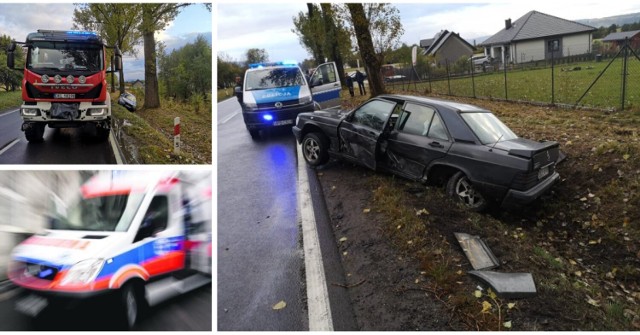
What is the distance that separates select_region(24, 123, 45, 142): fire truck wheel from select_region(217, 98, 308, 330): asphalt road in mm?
1602

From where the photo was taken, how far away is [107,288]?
2.35m

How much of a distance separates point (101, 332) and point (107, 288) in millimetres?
279

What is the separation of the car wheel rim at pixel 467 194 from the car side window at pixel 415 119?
2.76 feet

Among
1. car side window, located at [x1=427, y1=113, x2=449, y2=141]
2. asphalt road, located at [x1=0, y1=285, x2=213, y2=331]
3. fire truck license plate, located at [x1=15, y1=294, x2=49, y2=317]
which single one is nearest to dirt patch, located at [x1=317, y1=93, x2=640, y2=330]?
car side window, located at [x1=427, y1=113, x2=449, y2=141]

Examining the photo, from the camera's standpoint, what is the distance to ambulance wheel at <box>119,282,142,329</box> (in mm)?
2408

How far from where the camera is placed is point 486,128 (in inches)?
226

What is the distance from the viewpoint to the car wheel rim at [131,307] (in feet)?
7.97

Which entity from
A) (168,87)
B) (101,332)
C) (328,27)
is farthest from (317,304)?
(328,27)

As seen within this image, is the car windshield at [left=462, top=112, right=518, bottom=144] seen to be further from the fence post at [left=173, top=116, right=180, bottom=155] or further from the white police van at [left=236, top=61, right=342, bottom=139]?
the white police van at [left=236, top=61, right=342, bottom=139]

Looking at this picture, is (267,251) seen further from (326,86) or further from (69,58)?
(326,86)

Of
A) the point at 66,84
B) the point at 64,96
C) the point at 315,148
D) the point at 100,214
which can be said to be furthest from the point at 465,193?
the point at 66,84

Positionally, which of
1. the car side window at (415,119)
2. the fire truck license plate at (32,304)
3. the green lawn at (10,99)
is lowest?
the fire truck license plate at (32,304)

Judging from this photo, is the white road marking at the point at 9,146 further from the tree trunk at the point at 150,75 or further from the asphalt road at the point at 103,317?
the tree trunk at the point at 150,75

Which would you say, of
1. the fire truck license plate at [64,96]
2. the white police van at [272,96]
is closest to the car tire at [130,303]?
the fire truck license plate at [64,96]
